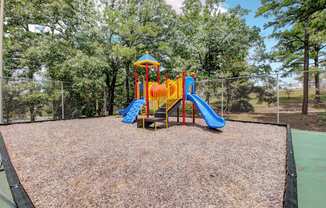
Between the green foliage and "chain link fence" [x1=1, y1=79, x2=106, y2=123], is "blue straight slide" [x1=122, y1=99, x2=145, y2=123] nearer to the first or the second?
the green foliage

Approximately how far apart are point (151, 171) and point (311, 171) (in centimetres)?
275

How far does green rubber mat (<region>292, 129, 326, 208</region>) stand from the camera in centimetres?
234

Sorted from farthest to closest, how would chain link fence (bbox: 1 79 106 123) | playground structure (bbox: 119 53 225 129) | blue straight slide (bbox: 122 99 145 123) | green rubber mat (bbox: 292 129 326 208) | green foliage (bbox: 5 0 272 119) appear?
1. green foliage (bbox: 5 0 272 119)
2. chain link fence (bbox: 1 79 106 123)
3. blue straight slide (bbox: 122 99 145 123)
4. playground structure (bbox: 119 53 225 129)
5. green rubber mat (bbox: 292 129 326 208)

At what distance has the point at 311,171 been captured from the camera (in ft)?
10.7

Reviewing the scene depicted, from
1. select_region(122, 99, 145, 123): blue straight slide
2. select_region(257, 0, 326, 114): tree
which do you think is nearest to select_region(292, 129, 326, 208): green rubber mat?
select_region(257, 0, 326, 114): tree

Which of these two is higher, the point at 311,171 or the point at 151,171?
the point at 151,171

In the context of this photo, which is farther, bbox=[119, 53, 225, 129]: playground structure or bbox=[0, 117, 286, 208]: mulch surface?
bbox=[119, 53, 225, 129]: playground structure

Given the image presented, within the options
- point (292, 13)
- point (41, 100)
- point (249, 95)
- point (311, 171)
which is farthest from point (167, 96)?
point (292, 13)

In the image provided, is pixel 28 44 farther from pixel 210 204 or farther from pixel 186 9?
pixel 210 204

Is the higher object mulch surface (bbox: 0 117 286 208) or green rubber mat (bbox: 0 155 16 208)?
mulch surface (bbox: 0 117 286 208)

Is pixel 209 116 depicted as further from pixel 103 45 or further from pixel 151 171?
pixel 103 45

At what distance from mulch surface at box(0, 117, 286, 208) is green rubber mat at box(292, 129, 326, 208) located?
292mm

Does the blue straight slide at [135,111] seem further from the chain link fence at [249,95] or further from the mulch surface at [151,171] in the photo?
the chain link fence at [249,95]

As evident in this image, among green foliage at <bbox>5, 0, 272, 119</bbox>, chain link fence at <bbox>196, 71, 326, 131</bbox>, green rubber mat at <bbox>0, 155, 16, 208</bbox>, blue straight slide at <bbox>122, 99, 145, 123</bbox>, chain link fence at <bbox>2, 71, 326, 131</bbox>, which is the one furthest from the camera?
chain link fence at <bbox>196, 71, 326, 131</bbox>
